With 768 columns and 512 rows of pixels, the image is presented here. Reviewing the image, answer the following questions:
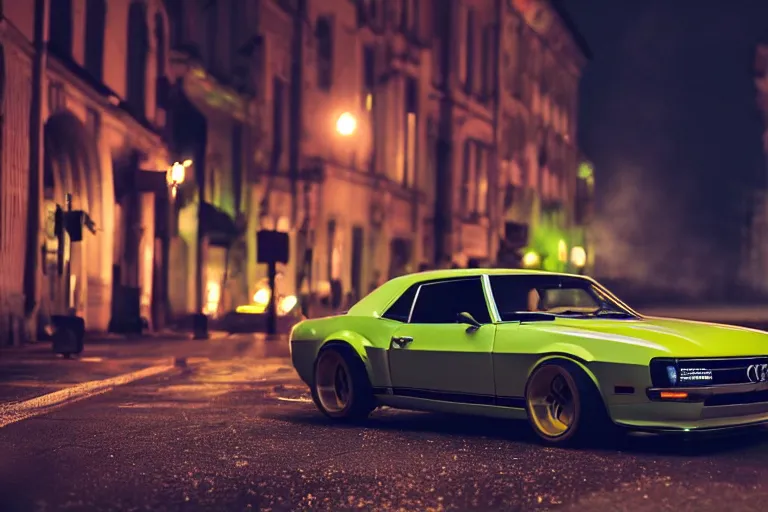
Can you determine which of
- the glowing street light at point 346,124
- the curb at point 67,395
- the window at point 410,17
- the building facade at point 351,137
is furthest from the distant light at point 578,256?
the curb at point 67,395

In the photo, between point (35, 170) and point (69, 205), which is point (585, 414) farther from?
point (69, 205)

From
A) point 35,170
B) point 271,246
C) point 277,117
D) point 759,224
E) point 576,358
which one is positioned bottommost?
point 576,358

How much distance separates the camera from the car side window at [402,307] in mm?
10336

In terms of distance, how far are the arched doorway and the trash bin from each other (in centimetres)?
537

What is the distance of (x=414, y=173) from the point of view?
47.2 m

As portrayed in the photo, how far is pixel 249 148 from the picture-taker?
36.4 meters

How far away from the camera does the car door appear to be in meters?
9.34

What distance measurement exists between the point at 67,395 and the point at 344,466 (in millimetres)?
6076

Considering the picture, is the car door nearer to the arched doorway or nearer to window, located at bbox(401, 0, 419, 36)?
the arched doorway

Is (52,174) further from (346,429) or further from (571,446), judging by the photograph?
(571,446)

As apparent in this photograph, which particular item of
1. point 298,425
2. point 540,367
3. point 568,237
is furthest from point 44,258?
point 568,237

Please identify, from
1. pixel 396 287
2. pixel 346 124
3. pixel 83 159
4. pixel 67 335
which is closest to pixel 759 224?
pixel 346 124

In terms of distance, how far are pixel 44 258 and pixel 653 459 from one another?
61.2ft

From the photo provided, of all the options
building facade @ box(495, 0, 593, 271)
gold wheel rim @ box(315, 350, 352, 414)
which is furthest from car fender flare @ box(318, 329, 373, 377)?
building facade @ box(495, 0, 593, 271)
